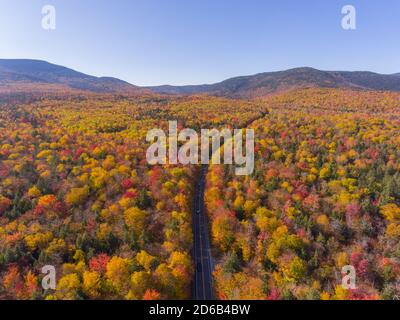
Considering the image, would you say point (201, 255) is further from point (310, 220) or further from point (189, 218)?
point (310, 220)

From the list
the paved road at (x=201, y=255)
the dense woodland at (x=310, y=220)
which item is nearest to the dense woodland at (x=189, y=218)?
the dense woodland at (x=310, y=220)

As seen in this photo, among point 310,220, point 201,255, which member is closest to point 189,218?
point 201,255

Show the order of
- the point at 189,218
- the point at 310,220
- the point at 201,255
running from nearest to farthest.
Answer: the point at 201,255, the point at 310,220, the point at 189,218

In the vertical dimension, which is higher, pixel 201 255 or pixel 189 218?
pixel 189 218

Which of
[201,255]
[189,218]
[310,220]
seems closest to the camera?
[201,255]

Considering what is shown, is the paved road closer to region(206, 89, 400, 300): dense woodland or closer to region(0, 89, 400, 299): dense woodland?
region(0, 89, 400, 299): dense woodland

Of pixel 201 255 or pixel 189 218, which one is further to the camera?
pixel 189 218

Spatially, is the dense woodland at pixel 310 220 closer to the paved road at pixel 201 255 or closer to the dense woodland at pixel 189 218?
the dense woodland at pixel 189 218
